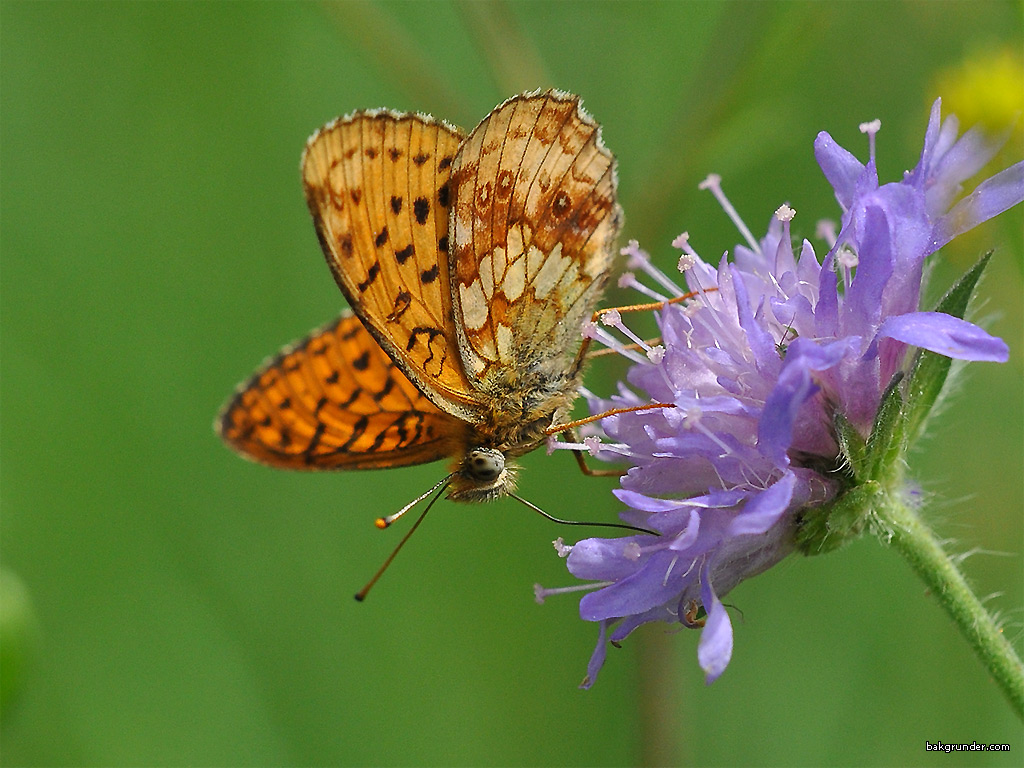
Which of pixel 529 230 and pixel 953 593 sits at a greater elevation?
pixel 529 230

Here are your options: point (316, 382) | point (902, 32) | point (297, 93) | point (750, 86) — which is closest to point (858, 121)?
point (902, 32)

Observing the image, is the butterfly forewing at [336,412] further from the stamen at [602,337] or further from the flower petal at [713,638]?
the flower petal at [713,638]

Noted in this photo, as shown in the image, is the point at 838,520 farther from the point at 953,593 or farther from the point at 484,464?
the point at 484,464

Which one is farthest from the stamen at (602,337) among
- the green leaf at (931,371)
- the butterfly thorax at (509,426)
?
the green leaf at (931,371)

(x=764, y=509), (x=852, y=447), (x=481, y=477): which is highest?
(x=481, y=477)

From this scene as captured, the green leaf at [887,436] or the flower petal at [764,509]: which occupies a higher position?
the flower petal at [764,509]

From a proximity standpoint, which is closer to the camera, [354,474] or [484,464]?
[484,464]

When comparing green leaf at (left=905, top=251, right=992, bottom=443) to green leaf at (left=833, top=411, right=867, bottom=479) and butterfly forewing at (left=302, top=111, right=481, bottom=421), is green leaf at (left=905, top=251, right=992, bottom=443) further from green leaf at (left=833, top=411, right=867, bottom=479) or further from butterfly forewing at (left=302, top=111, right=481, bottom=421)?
butterfly forewing at (left=302, top=111, right=481, bottom=421)

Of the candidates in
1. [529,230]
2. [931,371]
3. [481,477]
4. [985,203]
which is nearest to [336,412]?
[481,477]
